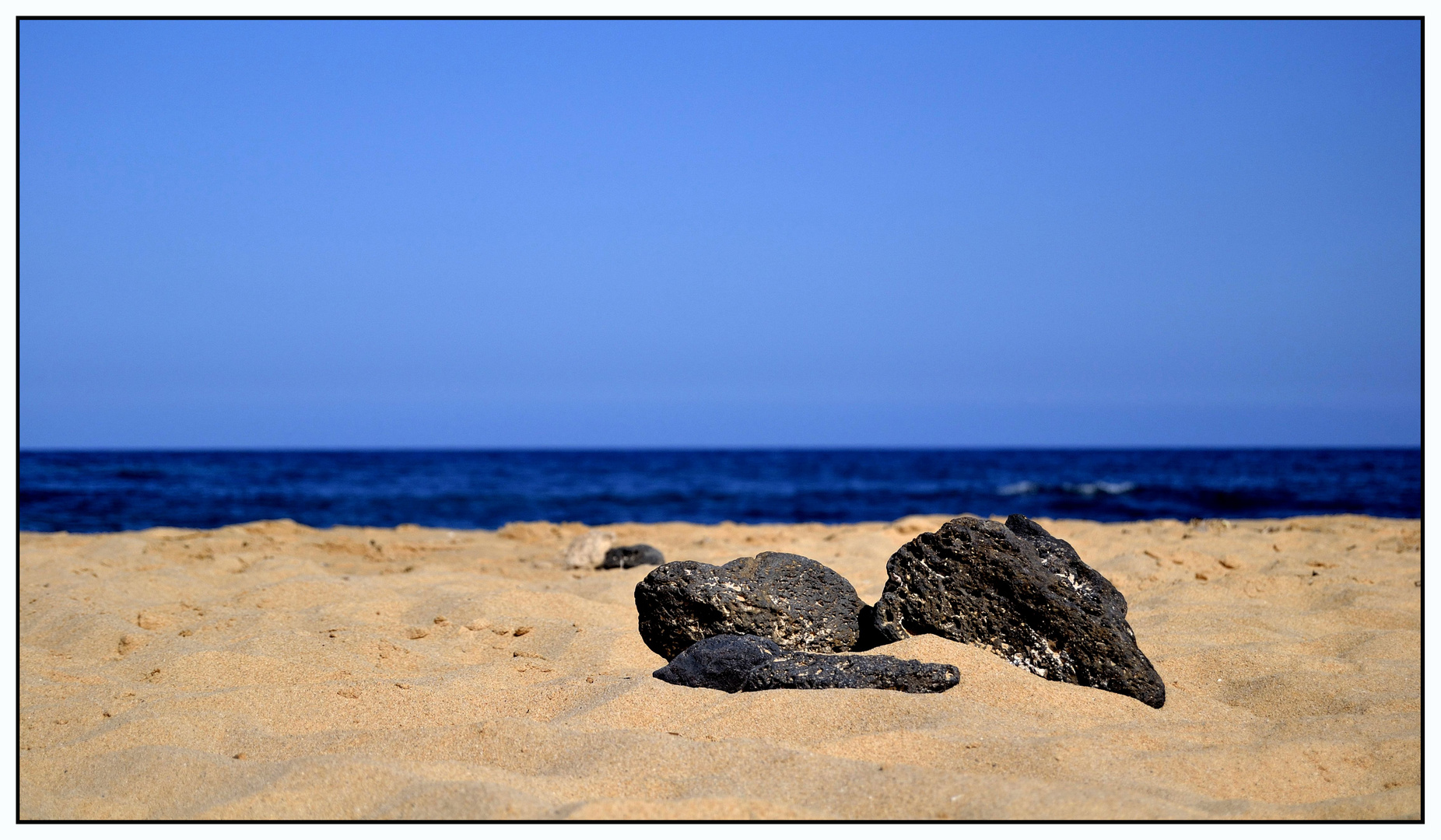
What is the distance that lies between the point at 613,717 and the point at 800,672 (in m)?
0.65

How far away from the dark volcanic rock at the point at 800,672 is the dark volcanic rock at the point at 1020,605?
419mm

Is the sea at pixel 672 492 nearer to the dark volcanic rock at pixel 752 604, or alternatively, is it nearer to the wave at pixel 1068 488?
the wave at pixel 1068 488

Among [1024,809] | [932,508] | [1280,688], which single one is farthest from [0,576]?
[932,508]

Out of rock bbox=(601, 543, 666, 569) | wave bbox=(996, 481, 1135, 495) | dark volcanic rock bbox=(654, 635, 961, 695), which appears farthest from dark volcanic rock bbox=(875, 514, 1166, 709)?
wave bbox=(996, 481, 1135, 495)

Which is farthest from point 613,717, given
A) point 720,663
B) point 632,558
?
point 632,558

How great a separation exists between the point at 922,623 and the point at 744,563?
2.61ft

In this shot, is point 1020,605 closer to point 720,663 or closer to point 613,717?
point 720,663

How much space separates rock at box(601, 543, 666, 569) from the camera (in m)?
6.75

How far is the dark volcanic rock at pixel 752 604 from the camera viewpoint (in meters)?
3.93

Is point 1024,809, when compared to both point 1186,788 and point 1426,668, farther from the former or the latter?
point 1426,668

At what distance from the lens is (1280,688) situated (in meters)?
3.50

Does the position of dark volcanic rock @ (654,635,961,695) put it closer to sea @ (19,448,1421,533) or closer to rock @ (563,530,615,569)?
rock @ (563,530,615,569)

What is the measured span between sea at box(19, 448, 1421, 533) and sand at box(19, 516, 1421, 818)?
Answer: 30.9ft

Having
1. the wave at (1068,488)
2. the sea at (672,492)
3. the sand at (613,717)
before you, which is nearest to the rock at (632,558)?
the sand at (613,717)
